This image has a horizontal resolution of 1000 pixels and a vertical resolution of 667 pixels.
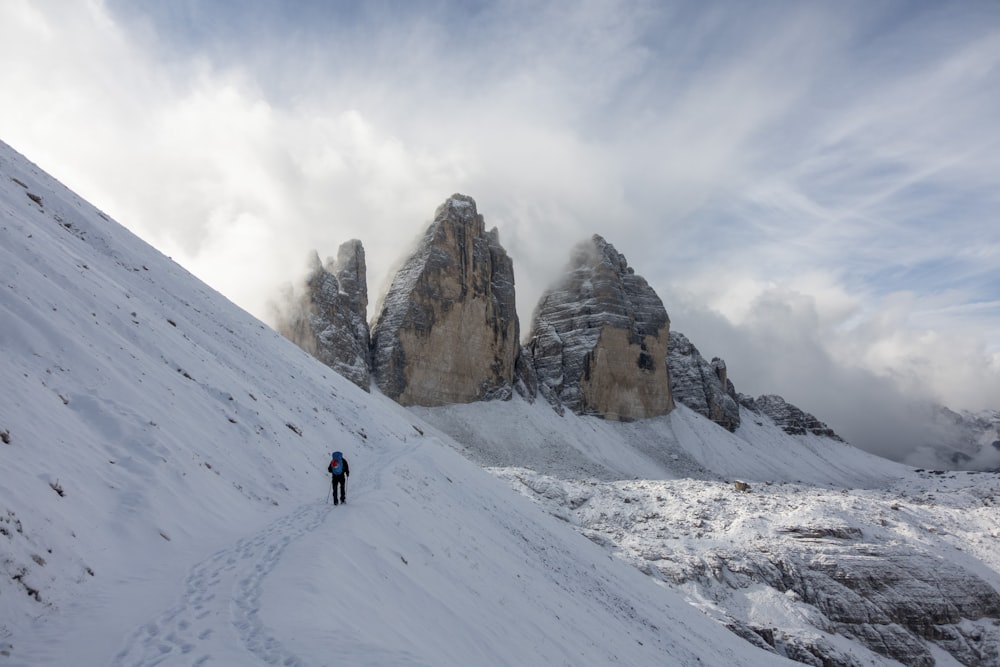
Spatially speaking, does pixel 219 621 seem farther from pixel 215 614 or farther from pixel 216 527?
pixel 216 527

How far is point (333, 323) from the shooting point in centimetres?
7400

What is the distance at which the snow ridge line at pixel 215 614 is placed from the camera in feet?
19.1

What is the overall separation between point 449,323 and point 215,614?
80.1 m

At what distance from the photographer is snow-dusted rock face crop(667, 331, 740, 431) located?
380ft

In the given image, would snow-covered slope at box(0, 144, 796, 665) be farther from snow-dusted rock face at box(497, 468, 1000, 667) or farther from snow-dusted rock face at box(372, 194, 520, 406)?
snow-dusted rock face at box(372, 194, 520, 406)

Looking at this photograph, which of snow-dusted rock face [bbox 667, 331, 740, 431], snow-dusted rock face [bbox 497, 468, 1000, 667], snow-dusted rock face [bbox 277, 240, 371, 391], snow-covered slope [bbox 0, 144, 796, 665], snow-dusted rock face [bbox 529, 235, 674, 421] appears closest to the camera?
snow-covered slope [bbox 0, 144, 796, 665]

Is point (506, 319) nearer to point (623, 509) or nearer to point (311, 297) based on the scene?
point (311, 297)

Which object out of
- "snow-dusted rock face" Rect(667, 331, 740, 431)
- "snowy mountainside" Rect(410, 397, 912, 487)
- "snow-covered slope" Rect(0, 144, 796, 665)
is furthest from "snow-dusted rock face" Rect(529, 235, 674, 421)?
"snow-covered slope" Rect(0, 144, 796, 665)

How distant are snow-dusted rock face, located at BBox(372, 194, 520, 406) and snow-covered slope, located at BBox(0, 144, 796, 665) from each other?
53.9m

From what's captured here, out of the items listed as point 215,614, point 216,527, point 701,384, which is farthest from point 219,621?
point 701,384

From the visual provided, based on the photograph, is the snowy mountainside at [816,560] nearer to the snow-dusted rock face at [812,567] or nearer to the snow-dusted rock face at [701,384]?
the snow-dusted rock face at [812,567]

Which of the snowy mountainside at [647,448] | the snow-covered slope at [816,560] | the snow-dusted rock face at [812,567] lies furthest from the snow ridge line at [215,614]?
the snowy mountainside at [647,448]

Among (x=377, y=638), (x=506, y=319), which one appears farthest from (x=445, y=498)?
(x=506, y=319)

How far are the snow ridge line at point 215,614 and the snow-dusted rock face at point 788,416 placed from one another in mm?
144097
